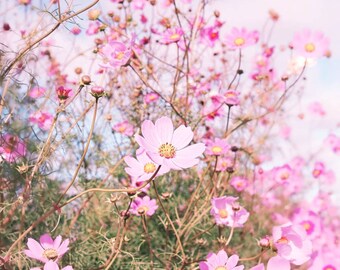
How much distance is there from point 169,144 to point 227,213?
1.24 ft

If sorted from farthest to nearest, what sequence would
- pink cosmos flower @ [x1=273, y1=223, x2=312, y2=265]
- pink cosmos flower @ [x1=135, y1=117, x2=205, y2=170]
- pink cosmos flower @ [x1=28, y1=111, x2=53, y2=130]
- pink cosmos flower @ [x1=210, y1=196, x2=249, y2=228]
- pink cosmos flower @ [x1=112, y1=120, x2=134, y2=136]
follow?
pink cosmos flower @ [x1=112, y1=120, x2=134, y2=136] → pink cosmos flower @ [x1=28, y1=111, x2=53, y2=130] → pink cosmos flower @ [x1=210, y1=196, x2=249, y2=228] → pink cosmos flower @ [x1=273, y1=223, x2=312, y2=265] → pink cosmos flower @ [x1=135, y1=117, x2=205, y2=170]

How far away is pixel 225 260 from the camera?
3.63 ft

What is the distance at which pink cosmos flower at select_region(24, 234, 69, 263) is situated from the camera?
3.55 feet

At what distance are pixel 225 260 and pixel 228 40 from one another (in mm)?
876

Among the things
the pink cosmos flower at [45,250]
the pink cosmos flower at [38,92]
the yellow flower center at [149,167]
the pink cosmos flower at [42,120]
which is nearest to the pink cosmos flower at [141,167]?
the yellow flower center at [149,167]

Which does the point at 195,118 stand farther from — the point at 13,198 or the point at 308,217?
the point at 308,217

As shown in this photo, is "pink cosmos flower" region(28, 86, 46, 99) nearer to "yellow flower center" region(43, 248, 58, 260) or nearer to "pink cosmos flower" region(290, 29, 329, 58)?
"yellow flower center" region(43, 248, 58, 260)

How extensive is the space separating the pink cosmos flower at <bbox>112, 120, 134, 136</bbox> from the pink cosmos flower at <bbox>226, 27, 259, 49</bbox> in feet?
1.27

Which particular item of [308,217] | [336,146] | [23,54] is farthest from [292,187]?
[23,54]

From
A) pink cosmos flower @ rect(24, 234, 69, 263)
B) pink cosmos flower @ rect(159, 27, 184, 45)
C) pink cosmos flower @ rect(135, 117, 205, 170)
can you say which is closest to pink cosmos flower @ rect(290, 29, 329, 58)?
pink cosmos flower @ rect(159, 27, 184, 45)

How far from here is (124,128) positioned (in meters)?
1.74

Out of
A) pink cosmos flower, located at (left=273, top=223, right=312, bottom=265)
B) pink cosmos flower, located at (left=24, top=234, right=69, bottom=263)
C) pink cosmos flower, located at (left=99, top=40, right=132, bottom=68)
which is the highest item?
pink cosmos flower, located at (left=99, top=40, right=132, bottom=68)

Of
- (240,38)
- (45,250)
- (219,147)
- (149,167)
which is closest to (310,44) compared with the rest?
(240,38)

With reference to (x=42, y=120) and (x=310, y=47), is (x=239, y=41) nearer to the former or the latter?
(x=310, y=47)
